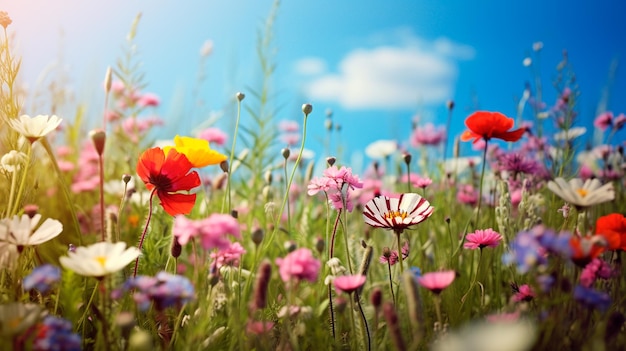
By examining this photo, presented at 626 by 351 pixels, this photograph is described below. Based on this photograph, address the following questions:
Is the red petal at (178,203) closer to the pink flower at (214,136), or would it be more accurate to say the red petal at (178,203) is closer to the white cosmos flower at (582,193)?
the white cosmos flower at (582,193)

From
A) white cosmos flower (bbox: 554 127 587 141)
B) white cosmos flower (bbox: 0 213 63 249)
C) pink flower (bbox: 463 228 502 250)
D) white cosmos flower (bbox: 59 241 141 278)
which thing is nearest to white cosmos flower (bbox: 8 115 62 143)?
white cosmos flower (bbox: 0 213 63 249)

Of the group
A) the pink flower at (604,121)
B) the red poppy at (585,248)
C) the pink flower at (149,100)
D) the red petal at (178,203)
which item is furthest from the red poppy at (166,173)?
the pink flower at (604,121)

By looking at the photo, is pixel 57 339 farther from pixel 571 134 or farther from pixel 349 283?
pixel 571 134

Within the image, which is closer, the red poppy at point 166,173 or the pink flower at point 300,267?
the pink flower at point 300,267

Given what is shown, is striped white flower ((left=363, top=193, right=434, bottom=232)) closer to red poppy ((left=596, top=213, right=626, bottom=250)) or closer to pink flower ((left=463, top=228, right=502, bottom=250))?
pink flower ((left=463, top=228, right=502, bottom=250))

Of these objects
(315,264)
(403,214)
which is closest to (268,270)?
(315,264)

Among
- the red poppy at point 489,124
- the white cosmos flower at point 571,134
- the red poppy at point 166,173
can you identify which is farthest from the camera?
the white cosmos flower at point 571,134

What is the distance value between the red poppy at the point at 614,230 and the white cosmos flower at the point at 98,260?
2.05 ft

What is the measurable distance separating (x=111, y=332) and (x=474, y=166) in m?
1.84

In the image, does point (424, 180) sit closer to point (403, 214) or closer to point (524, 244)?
point (403, 214)

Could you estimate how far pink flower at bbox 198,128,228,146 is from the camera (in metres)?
2.04

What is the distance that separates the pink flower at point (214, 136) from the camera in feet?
6.69

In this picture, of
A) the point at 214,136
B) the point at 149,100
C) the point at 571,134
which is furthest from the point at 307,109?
the point at 149,100

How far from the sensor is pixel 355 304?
95cm
